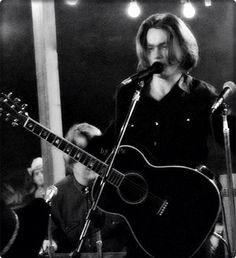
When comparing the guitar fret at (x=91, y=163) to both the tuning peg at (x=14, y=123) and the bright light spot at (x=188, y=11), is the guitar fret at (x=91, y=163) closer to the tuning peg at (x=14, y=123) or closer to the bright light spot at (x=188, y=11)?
the tuning peg at (x=14, y=123)

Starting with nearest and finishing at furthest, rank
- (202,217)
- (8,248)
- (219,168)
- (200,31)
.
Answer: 1. (8,248)
2. (202,217)
3. (219,168)
4. (200,31)

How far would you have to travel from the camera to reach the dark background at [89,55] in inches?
113

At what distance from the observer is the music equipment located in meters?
2.45

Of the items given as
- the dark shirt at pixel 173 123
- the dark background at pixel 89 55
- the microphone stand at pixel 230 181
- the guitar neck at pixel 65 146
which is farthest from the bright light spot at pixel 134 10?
the guitar neck at pixel 65 146

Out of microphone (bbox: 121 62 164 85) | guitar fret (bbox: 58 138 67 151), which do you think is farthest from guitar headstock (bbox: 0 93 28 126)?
microphone (bbox: 121 62 164 85)

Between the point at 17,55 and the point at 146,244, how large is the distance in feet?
4.89

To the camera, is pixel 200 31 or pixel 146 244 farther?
pixel 200 31

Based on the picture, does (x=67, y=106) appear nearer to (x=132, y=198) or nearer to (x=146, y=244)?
(x=132, y=198)

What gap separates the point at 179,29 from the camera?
9.33ft

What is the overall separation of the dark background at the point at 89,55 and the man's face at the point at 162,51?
4.8 inches

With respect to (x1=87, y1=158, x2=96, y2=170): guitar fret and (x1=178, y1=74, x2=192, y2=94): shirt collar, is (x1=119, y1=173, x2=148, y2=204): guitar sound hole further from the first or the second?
(x1=178, y1=74, x2=192, y2=94): shirt collar

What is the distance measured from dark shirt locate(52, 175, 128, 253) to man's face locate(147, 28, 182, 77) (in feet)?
2.89

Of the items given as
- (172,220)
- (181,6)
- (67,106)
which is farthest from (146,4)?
(172,220)

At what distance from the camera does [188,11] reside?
2.88 metres
